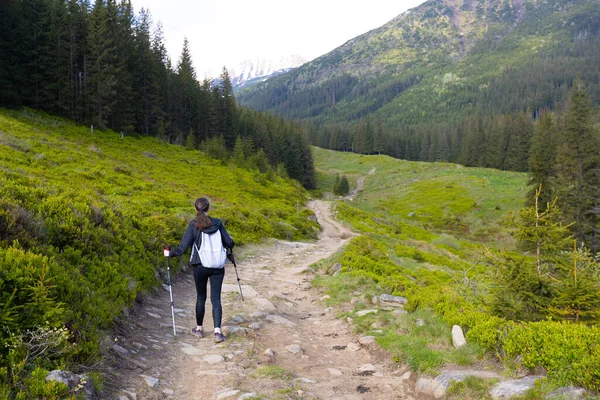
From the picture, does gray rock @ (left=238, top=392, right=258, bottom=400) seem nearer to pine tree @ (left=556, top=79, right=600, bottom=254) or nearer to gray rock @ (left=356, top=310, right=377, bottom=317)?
gray rock @ (left=356, top=310, right=377, bottom=317)

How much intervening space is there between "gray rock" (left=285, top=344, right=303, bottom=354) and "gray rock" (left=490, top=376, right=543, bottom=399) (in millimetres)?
3586

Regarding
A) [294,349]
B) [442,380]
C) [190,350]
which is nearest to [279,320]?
[294,349]

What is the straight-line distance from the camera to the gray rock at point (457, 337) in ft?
21.0

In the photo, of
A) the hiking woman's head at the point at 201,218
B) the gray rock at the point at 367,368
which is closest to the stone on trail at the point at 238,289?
the hiking woman's head at the point at 201,218

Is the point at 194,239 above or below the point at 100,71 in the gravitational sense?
below

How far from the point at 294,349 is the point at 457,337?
316 cm

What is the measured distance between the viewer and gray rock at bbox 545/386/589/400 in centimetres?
427

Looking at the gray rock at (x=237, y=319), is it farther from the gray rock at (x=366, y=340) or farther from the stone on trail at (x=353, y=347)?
the gray rock at (x=366, y=340)

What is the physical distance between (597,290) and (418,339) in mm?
3671

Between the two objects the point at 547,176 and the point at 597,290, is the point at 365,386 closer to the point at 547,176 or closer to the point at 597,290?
the point at 597,290

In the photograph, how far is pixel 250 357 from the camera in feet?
21.8

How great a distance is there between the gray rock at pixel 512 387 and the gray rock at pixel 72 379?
5228mm

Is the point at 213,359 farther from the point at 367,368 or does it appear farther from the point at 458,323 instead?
the point at 458,323

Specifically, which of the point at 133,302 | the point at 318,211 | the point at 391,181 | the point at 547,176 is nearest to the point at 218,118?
the point at 318,211
